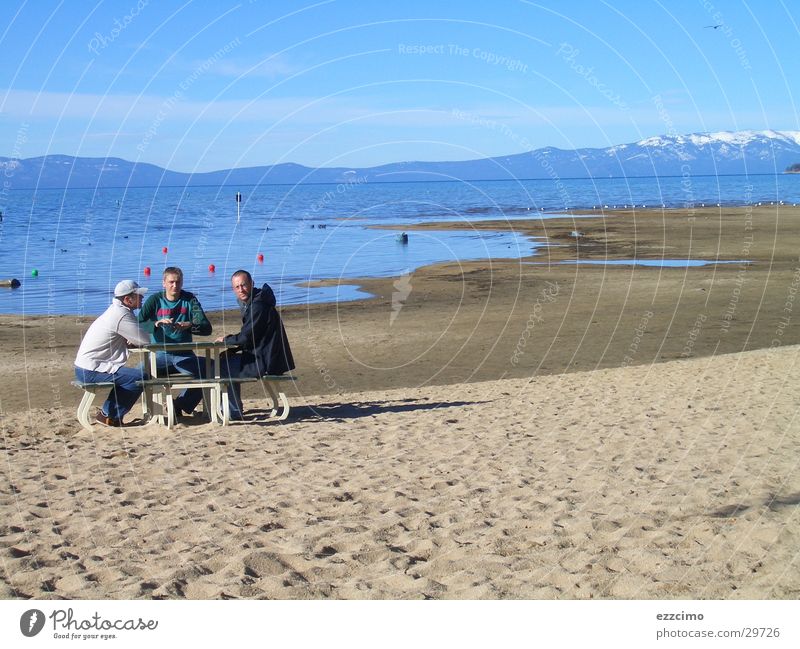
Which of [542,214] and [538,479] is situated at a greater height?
[542,214]

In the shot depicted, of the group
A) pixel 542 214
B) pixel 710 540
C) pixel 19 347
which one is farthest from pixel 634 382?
pixel 542 214

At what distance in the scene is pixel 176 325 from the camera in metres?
10.3

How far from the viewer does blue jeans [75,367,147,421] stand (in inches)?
385

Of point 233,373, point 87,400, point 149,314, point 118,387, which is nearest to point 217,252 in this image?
point 149,314

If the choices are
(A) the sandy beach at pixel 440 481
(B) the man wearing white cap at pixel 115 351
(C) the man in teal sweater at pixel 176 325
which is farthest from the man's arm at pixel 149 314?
(A) the sandy beach at pixel 440 481

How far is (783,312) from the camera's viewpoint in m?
19.6

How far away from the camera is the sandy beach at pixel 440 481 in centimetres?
559

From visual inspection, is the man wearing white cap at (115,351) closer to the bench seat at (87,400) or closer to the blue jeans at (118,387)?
the blue jeans at (118,387)

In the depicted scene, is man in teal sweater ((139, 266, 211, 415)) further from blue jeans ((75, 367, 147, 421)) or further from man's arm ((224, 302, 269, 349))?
man's arm ((224, 302, 269, 349))

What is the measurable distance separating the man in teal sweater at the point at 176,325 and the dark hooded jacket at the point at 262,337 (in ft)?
2.03

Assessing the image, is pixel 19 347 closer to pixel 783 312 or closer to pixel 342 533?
pixel 342 533
